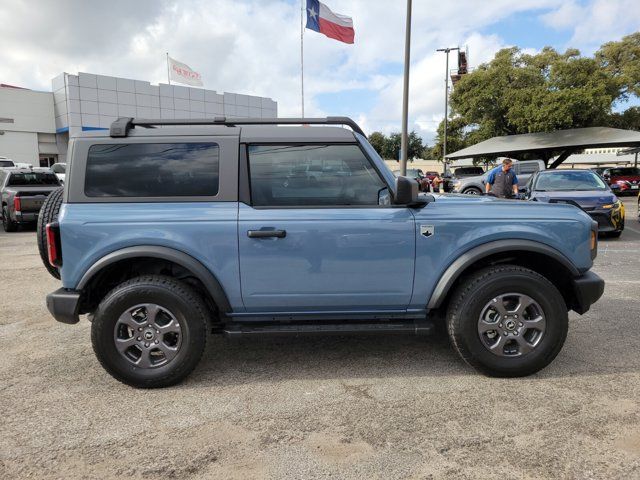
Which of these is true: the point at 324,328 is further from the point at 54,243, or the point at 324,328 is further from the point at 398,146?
the point at 398,146

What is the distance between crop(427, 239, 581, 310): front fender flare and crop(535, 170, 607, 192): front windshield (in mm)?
8165

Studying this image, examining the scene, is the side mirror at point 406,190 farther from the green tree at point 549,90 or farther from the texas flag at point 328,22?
the green tree at point 549,90

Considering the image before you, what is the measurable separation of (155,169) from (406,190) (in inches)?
71.5

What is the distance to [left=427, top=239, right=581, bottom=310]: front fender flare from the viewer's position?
11.0ft

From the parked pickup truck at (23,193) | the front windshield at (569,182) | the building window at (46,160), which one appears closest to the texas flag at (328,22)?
the parked pickup truck at (23,193)

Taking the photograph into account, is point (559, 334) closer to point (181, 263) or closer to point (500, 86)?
point (181, 263)

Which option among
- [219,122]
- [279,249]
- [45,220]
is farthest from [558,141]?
[45,220]

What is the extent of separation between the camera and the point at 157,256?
3246 mm

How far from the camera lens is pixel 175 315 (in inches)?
130

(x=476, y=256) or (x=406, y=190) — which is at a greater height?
(x=406, y=190)

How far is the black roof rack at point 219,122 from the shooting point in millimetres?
3406

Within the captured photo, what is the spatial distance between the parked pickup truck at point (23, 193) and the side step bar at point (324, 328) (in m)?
11.2

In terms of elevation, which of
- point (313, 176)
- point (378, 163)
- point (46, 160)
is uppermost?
point (46, 160)

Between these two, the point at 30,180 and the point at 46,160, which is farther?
the point at 46,160
